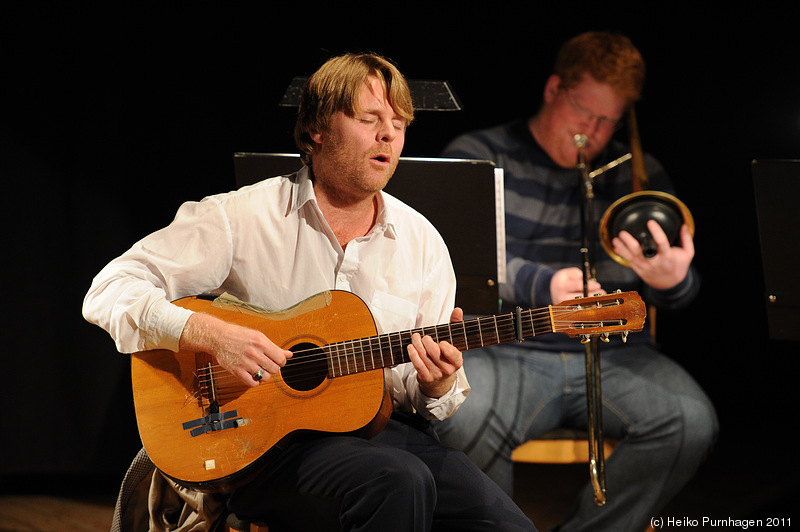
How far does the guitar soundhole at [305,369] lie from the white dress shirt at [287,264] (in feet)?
0.70

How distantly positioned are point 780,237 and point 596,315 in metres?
0.93

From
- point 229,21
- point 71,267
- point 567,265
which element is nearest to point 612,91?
point 567,265

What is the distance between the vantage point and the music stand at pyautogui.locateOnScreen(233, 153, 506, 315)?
2.49 meters

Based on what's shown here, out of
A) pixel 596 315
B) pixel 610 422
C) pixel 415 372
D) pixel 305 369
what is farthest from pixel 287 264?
pixel 610 422

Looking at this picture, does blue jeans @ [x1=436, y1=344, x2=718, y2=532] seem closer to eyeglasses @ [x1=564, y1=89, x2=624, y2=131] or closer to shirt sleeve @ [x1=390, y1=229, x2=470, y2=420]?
shirt sleeve @ [x1=390, y1=229, x2=470, y2=420]

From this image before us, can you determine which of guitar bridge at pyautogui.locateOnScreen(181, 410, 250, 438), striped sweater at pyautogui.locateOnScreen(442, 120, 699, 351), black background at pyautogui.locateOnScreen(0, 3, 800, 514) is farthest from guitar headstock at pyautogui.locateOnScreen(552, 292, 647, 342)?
black background at pyautogui.locateOnScreen(0, 3, 800, 514)

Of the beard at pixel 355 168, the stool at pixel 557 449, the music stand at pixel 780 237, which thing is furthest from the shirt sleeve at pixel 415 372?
the music stand at pixel 780 237

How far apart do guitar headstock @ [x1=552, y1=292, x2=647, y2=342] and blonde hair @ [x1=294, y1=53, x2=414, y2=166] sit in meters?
0.74

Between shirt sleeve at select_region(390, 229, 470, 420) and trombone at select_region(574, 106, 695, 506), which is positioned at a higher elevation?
trombone at select_region(574, 106, 695, 506)

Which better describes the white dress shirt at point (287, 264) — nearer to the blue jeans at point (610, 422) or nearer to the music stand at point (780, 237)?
the blue jeans at point (610, 422)

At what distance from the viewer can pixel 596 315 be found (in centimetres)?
200

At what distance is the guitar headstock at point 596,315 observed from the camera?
199 centimetres

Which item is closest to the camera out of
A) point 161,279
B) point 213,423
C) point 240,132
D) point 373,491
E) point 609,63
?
point 373,491

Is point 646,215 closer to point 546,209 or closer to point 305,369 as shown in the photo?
point 546,209
